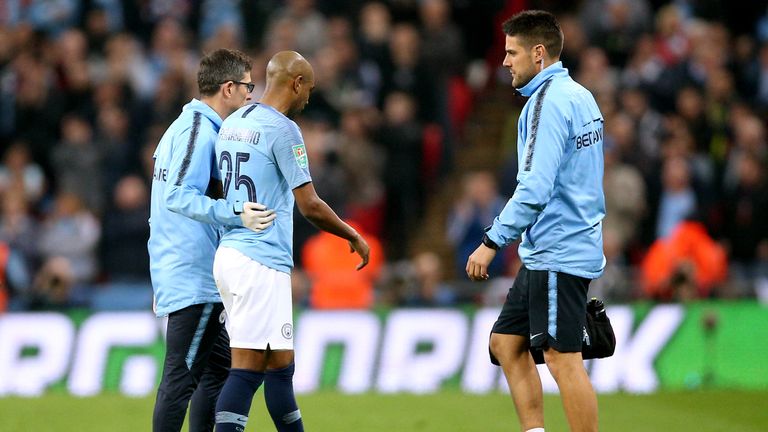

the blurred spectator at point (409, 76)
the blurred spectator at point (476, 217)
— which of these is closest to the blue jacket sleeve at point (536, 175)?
the blurred spectator at point (476, 217)

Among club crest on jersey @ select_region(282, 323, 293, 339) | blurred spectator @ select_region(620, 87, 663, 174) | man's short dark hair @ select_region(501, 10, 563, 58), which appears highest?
man's short dark hair @ select_region(501, 10, 563, 58)

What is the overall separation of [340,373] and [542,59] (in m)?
6.35

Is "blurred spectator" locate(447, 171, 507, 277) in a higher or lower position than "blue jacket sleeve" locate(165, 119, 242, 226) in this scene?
lower

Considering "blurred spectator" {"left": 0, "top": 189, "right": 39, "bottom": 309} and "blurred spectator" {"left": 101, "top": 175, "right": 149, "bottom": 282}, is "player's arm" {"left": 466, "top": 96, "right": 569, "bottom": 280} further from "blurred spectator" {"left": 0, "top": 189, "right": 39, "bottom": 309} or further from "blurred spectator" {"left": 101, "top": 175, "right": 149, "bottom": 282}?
"blurred spectator" {"left": 101, "top": 175, "right": 149, "bottom": 282}

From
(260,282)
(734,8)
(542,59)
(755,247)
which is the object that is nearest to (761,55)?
(734,8)

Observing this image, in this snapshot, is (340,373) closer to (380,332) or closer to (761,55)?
(380,332)

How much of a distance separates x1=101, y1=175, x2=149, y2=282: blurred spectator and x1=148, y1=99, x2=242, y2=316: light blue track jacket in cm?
751

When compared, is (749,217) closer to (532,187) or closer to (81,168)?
(81,168)

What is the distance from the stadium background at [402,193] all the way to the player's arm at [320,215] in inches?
134

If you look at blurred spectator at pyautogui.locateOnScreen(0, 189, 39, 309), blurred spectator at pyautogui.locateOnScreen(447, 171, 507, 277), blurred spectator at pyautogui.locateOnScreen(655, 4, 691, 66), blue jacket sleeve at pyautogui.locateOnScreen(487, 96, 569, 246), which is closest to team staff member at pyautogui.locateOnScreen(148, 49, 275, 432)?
blue jacket sleeve at pyautogui.locateOnScreen(487, 96, 569, 246)

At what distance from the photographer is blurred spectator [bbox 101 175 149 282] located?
48.0ft

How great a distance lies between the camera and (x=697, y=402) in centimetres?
1107

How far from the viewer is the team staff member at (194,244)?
6934 mm

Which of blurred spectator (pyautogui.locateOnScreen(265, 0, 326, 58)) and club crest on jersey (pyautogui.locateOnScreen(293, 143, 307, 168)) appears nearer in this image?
club crest on jersey (pyautogui.locateOnScreen(293, 143, 307, 168))
